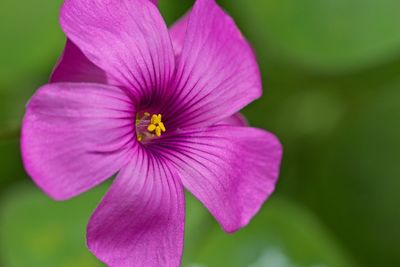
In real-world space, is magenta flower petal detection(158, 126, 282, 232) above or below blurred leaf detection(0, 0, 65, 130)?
above

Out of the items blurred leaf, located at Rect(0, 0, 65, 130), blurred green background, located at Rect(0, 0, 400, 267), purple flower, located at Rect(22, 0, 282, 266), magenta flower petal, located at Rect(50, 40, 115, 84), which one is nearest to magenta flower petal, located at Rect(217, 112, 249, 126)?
purple flower, located at Rect(22, 0, 282, 266)

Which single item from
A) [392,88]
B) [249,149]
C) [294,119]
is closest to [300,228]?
[294,119]

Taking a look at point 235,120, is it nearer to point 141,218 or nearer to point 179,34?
point 179,34

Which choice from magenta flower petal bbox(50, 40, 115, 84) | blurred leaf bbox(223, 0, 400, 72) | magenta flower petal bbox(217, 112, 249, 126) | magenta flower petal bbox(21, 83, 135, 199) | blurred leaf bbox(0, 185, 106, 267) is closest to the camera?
magenta flower petal bbox(21, 83, 135, 199)

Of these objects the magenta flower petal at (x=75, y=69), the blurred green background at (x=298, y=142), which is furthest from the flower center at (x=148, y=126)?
the blurred green background at (x=298, y=142)

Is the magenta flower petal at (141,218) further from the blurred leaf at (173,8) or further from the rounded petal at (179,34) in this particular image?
the blurred leaf at (173,8)

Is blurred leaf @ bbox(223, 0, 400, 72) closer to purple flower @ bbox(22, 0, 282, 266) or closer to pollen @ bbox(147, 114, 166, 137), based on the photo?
purple flower @ bbox(22, 0, 282, 266)
